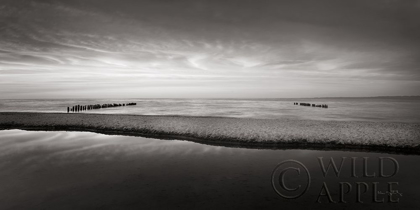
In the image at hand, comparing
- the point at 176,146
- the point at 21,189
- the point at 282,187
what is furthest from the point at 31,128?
the point at 282,187

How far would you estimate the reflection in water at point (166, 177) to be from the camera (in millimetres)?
8094

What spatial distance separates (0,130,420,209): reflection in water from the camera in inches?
319

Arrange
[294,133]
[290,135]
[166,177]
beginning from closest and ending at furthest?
[166,177]
[290,135]
[294,133]

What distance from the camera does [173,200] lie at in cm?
827

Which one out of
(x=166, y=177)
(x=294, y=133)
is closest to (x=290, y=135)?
(x=294, y=133)

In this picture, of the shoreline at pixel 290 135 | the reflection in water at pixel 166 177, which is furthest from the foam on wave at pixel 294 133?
the reflection in water at pixel 166 177

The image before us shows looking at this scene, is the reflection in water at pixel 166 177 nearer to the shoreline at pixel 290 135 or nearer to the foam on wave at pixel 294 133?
the shoreline at pixel 290 135

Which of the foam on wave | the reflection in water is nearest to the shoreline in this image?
the foam on wave

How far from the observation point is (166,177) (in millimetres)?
10594

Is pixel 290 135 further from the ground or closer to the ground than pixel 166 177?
further from the ground

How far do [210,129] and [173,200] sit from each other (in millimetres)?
13127

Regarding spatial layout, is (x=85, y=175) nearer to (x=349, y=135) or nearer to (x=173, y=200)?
(x=173, y=200)

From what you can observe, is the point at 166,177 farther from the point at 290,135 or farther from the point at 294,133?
the point at 294,133

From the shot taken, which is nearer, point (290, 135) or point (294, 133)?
point (290, 135)
